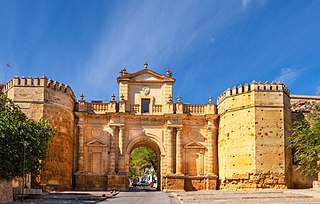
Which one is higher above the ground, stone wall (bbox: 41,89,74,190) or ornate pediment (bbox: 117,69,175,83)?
ornate pediment (bbox: 117,69,175,83)

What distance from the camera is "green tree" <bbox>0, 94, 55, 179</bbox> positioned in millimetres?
19406

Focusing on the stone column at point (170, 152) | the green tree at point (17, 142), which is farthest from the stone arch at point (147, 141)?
the green tree at point (17, 142)

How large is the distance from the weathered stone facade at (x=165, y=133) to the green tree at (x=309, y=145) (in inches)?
36.9

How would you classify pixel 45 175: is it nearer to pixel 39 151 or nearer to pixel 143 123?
pixel 39 151

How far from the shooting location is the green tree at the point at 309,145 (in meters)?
26.4

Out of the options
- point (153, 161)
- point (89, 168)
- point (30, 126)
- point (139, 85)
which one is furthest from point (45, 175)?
point (153, 161)

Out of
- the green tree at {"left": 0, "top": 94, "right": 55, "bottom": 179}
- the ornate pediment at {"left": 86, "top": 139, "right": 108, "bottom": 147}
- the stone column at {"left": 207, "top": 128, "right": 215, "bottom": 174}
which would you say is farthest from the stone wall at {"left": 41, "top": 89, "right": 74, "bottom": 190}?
the stone column at {"left": 207, "top": 128, "right": 215, "bottom": 174}

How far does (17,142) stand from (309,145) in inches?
671

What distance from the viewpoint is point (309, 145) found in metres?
26.8


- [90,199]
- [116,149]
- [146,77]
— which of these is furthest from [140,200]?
[146,77]

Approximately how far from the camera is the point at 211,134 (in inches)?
1287

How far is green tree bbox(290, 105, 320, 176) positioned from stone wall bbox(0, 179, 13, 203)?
Result: 1673cm

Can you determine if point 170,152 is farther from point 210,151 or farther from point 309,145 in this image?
point 309,145

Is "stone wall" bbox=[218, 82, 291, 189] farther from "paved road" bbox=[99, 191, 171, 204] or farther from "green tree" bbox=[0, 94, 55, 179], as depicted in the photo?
"green tree" bbox=[0, 94, 55, 179]
